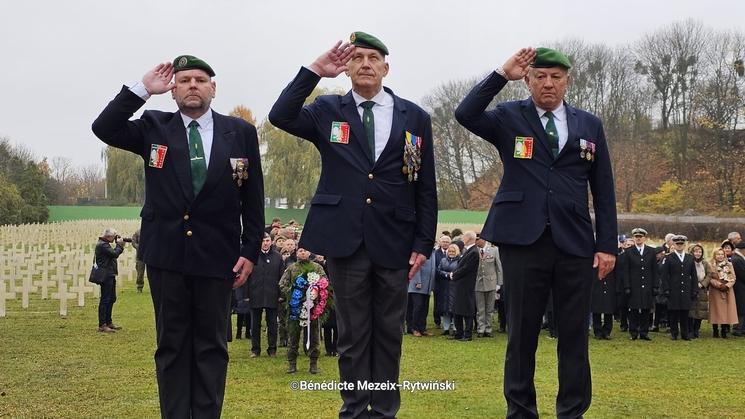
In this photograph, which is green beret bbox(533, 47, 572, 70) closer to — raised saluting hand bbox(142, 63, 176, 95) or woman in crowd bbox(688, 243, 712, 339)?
raised saluting hand bbox(142, 63, 176, 95)

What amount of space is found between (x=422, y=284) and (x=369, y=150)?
→ 10856mm

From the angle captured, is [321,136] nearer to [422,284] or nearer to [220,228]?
[220,228]

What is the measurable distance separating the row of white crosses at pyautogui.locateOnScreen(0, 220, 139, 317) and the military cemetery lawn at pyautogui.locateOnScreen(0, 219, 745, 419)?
84.5 inches

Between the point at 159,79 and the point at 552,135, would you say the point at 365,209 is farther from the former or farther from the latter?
the point at 159,79

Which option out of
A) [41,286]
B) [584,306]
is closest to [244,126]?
[584,306]

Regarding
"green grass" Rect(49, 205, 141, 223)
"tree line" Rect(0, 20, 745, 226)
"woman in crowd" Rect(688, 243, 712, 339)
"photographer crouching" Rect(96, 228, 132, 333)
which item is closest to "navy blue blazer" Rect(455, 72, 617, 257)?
"woman in crowd" Rect(688, 243, 712, 339)

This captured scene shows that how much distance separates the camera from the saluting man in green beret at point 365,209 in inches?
178

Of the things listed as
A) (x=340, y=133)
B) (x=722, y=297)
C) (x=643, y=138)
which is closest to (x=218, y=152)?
(x=340, y=133)

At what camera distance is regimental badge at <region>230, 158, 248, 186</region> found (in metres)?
4.68

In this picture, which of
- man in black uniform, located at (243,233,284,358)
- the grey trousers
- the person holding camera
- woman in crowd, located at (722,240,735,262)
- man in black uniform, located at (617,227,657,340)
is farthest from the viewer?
woman in crowd, located at (722,240,735,262)

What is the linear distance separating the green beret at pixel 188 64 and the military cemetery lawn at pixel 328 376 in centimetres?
388

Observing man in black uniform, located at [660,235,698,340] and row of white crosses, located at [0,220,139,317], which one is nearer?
man in black uniform, located at [660,235,698,340]

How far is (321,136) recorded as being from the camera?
4.68 metres

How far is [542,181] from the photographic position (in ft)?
15.4
